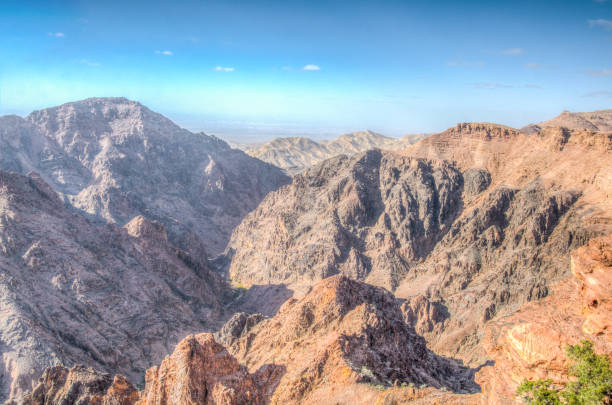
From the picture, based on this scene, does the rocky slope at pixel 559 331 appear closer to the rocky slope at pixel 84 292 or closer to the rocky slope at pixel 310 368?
the rocky slope at pixel 310 368

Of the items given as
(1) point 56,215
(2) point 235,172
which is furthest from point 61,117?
(1) point 56,215

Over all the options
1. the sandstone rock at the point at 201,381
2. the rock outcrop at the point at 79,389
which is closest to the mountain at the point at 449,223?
the sandstone rock at the point at 201,381

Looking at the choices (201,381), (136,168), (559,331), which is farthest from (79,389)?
(136,168)

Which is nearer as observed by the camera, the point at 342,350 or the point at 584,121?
the point at 342,350

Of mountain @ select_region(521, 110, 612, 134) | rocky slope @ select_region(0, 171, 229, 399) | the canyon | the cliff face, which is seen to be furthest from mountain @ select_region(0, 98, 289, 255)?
mountain @ select_region(521, 110, 612, 134)

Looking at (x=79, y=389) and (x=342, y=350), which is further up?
(x=342, y=350)

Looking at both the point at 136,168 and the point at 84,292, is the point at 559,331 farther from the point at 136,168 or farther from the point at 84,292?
the point at 136,168
